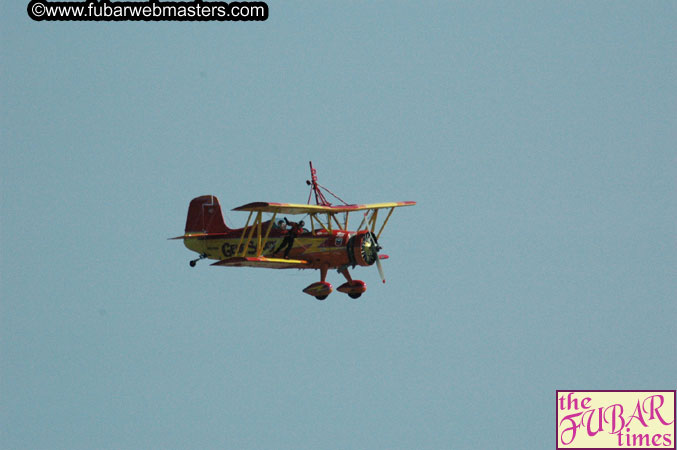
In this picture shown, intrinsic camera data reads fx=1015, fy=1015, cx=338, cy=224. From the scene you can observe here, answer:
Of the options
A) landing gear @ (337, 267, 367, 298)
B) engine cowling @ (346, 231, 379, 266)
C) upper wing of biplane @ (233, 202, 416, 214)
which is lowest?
landing gear @ (337, 267, 367, 298)

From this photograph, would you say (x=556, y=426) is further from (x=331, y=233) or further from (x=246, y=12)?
(x=246, y=12)

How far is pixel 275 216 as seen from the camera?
26.2 metres

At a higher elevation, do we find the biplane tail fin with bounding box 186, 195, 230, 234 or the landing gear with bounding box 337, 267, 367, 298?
the biplane tail fin with bounding box 186, 195, 230, 234

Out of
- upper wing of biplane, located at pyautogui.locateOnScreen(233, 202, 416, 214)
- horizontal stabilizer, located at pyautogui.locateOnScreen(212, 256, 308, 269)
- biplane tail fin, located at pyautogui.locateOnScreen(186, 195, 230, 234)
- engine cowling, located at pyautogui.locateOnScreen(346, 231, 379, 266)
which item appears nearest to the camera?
upper wing of biplane, located at pyautogui.locateOnScreen(233, 202, 416, 214)

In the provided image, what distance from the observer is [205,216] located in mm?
29203

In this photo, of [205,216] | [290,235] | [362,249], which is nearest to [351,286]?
[362,249]

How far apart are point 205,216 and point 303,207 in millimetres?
4394

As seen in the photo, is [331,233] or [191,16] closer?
[191,16]

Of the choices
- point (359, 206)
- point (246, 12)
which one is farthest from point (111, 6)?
point (359, 206)

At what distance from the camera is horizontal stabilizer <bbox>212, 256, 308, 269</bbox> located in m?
25.1

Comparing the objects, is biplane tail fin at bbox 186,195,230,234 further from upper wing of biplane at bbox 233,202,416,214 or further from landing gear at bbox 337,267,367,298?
landing gear at bbox 337,267,367,298

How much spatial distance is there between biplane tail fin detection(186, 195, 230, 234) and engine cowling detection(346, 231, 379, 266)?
393 cm

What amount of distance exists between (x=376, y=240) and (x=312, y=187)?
2.34 meters

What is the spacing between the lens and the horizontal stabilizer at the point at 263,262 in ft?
82.3
